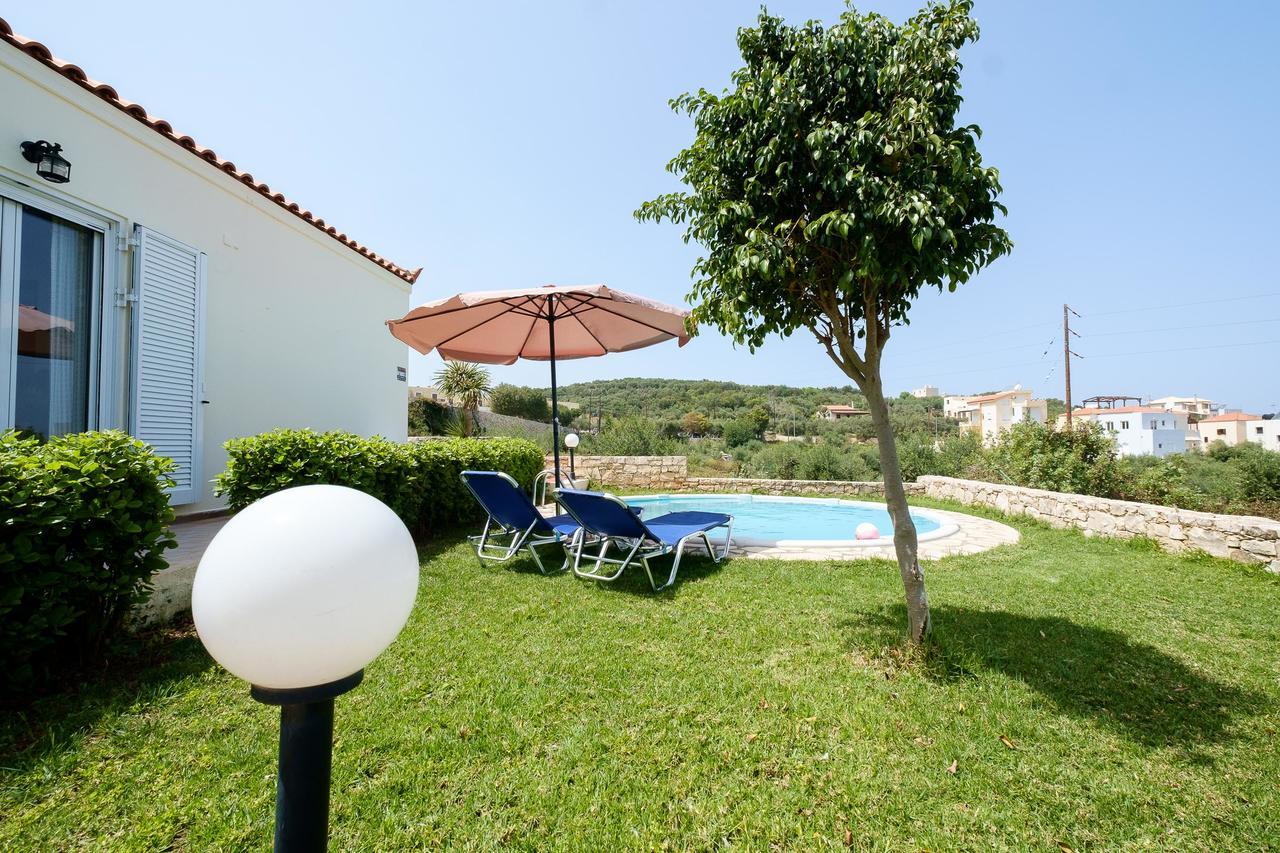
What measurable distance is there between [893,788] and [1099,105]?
12.9 metres

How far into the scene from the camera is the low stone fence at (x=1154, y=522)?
560 centimetres

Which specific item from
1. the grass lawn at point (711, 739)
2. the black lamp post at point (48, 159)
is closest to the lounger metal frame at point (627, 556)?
the grass lawn at point (711, 739)

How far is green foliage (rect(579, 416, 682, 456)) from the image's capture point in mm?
15945

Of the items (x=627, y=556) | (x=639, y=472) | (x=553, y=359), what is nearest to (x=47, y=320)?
(x=553, y=359)

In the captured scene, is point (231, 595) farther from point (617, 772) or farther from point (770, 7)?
point (770, 7)

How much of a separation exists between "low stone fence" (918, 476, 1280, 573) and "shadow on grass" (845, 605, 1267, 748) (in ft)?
11.9

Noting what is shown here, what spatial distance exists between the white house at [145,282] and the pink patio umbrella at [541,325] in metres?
1.54

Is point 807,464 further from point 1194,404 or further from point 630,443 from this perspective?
point 1194,404

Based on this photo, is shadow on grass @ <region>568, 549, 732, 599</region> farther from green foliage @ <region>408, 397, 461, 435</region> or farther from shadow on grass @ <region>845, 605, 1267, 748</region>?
green foliage @ <region>408, 397, 461, 435</region>

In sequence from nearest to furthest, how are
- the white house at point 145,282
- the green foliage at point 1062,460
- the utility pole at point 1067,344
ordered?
the white house at point 145,282, the green foliage at point 1062,460, the utility pole at point 1067,344

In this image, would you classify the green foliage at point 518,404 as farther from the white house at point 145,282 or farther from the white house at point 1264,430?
the white house at point 1264,430

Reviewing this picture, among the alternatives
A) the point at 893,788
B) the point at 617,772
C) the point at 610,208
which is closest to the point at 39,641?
the point at 617,772

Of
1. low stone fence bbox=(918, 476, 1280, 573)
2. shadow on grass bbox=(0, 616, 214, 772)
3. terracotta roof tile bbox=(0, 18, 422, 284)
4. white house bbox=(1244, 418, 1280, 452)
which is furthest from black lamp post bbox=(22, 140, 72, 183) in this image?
white house bbox=(1244, 418, 1280, 452)

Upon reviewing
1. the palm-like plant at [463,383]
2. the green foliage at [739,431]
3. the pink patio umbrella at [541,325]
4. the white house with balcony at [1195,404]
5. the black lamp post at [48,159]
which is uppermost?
the white house with balcony at [1195,404]
